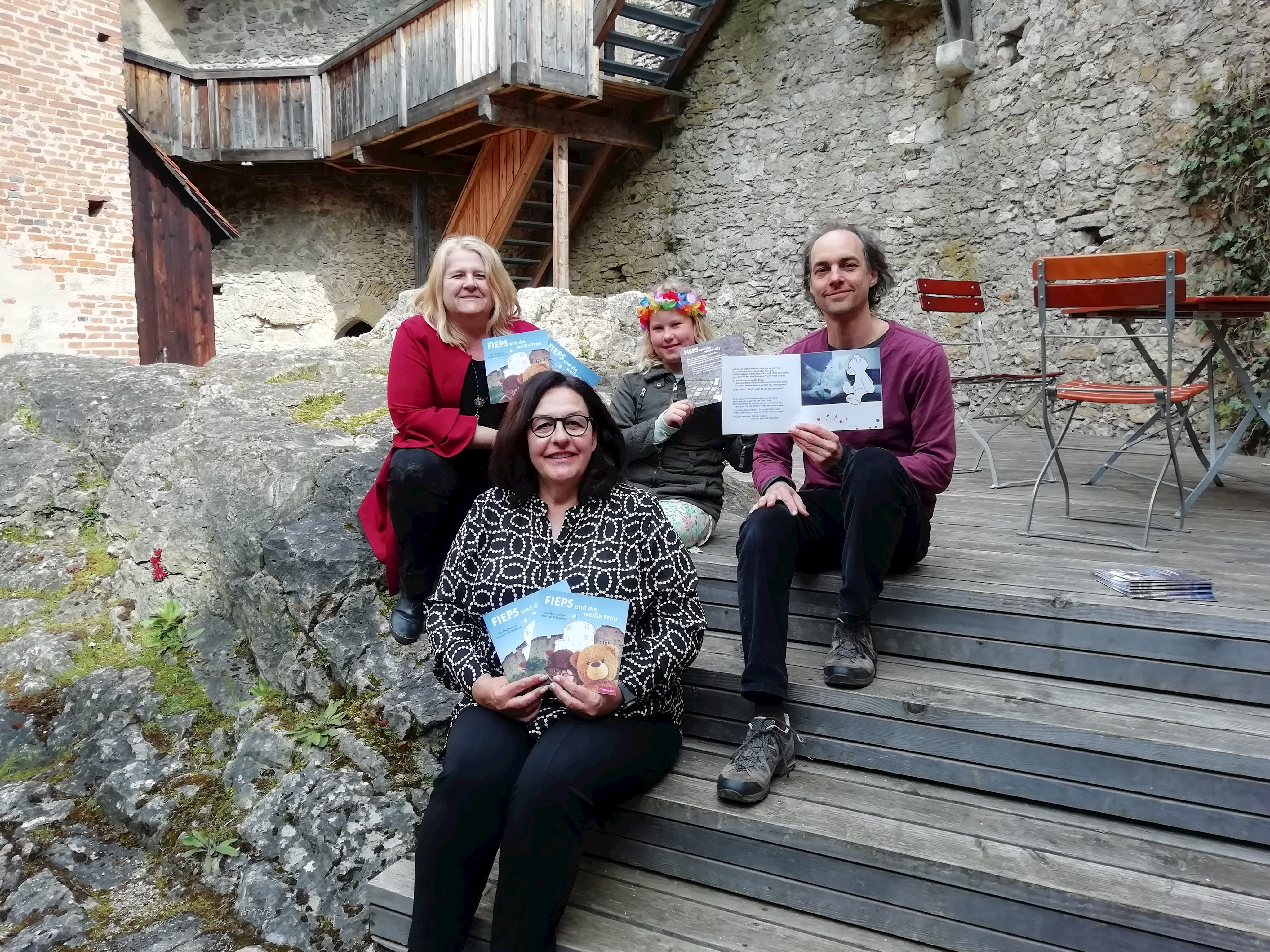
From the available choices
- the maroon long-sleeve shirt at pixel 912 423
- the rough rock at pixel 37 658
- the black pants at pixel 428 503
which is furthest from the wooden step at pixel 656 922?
the rough rock at pixel 37 658

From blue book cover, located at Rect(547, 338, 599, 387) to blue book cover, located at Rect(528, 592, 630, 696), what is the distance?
0.91 meters

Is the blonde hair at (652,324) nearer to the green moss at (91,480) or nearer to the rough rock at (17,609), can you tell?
the rough rock at (17,609)

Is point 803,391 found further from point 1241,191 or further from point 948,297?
point 1241,191

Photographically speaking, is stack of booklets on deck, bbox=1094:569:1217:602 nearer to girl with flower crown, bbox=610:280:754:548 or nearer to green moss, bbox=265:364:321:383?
girl with flower crown, bbox=610:280:754:548

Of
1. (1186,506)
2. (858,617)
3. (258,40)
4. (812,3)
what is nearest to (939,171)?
(812,3)

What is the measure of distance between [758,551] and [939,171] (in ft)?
22.9

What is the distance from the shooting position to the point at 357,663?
304 centimetres

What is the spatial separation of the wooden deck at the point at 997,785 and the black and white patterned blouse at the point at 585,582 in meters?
0.36

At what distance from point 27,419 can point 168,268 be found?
4054 mm

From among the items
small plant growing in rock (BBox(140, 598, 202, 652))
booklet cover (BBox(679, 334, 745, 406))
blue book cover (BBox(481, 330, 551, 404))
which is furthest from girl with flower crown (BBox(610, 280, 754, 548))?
small plant growing in rock (BBox(140, 598, 202, 652))

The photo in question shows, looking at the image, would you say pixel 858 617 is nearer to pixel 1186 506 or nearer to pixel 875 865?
pixel 875 865

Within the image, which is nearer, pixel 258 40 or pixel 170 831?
pixel 170 831

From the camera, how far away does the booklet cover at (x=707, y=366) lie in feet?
9.39

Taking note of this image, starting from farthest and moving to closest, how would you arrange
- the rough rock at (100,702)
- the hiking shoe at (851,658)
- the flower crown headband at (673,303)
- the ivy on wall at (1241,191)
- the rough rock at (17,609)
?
the ivy on wall at (1241,191), the rough rock at (17,609), the rough rock at (100,702), the flower crown headband at (673,303), the hiking shoe at (851,658)
